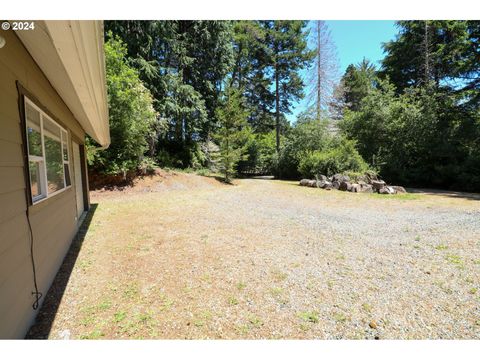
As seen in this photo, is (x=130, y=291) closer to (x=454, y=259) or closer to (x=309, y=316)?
(x=309, y=316)

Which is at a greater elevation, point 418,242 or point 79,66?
point 79,66

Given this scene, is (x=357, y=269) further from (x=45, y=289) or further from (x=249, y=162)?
(x=249, y=162)

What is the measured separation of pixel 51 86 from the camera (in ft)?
10.3

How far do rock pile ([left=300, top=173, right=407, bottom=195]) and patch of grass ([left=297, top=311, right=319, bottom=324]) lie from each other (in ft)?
29.9

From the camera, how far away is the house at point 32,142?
1638 mm

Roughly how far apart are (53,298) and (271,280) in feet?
7.31

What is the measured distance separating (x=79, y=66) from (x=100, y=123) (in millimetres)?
3161

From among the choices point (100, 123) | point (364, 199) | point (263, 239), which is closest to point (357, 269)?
point (263, 239)

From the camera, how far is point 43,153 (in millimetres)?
A: 2818

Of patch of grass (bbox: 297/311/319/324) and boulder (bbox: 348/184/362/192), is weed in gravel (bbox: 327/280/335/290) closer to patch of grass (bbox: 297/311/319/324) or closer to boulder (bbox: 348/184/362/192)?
patch of grass (bbox: 297/311/319/324)

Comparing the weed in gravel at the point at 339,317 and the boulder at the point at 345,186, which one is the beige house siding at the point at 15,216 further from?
the boulder at the point at 345,186

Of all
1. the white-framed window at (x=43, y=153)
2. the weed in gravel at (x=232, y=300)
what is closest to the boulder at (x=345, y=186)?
the weed in gravel at (x=232, y=300)

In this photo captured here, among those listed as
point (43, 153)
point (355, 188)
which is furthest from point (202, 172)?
point (43, 153)
